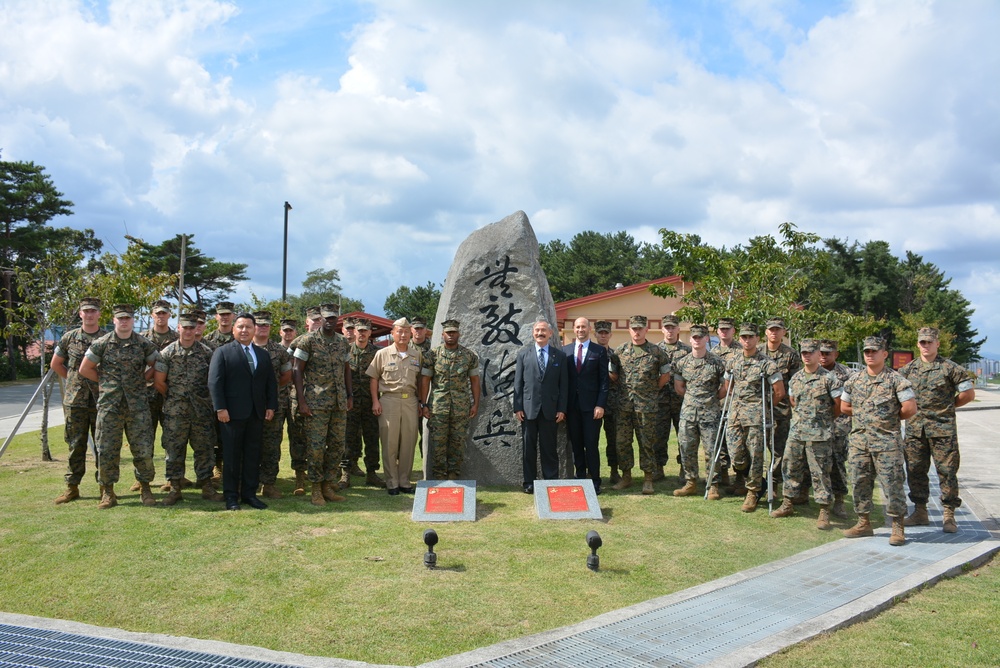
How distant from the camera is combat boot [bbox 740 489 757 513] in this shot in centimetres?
752

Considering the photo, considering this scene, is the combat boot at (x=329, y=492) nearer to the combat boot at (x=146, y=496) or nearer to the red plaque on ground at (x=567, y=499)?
the combat boot at (x=146, y=496)

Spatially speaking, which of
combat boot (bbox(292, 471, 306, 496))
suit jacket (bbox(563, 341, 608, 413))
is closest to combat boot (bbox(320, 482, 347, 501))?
combat boot (bbox(292, 471, 306, 496))

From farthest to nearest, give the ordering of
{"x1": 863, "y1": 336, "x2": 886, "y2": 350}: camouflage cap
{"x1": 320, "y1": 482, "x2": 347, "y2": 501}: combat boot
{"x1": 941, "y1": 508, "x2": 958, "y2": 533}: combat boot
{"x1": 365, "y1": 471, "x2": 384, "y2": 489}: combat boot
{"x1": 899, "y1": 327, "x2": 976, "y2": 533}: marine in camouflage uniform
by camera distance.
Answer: {"x1": 365, "y1": 471, "x2": 384, "y2": 489}: combat boot < {"x1": 320, "y1": 482, "x2": 347, "y2": 501}: combat boot < {"x1": 899, "y1": 327, "x2": 976, "y2": 533}: marine in camouflage uniform < {"x1": 941, "y1": 508, "x2": 958, "y2": 533}: combat boot < {"x1": 863, "y1": 336, "x2": 886, "y2": 350}: camouflage cap

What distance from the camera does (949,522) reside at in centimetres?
682

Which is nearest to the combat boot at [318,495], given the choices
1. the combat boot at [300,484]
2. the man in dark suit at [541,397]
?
the combat boot at [300,484]

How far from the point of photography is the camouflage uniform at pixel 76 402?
732 cm

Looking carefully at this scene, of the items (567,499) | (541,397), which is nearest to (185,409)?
(541,397)

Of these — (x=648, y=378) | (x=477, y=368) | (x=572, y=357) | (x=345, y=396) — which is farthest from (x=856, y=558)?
(x=345, y=396)

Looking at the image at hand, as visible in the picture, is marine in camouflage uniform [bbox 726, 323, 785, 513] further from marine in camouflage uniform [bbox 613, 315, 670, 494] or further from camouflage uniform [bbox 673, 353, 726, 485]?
marine in camouflage uniform [bbox 613, 315, 670, 494]

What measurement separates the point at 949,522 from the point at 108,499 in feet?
26.5

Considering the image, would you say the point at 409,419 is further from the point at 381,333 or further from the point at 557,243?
the point at 557,243

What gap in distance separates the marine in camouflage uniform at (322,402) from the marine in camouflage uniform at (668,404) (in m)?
3.62

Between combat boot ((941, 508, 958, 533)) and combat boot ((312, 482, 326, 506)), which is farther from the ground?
combat boot ((312, 482, 326, 506))

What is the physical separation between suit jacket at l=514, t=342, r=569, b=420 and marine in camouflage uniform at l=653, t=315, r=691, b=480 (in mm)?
1213
